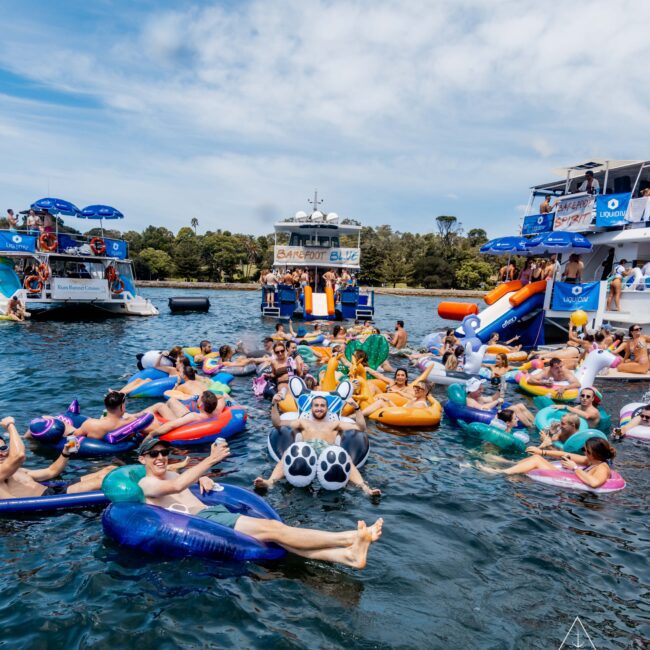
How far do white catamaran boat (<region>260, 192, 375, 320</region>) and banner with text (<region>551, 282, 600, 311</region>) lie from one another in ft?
35.3

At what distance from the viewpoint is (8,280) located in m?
26.4

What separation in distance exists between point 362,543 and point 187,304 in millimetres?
29363

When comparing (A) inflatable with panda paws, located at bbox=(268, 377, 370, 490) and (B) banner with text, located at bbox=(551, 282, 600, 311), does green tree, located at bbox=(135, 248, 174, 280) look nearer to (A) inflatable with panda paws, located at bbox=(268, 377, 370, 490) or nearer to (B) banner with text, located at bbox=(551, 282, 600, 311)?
(B) banner with text, located at bbox=(551, 282, 600, 311)

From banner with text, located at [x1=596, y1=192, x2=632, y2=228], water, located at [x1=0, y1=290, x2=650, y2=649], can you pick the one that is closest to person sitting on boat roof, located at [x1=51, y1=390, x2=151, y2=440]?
water, located at [x1=0, y1=290, x2=650, y2=649]

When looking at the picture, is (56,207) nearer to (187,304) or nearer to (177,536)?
(187,304)

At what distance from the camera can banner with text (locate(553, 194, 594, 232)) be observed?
20.4m

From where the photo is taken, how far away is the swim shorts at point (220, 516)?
545 centimetres

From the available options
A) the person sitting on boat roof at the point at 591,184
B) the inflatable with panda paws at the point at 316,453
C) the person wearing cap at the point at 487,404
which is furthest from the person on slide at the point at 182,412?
the person sitting on boat roof at the point at 591,184

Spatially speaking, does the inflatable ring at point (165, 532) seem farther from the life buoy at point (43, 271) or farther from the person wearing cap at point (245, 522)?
the life buoy at point (43, 271)

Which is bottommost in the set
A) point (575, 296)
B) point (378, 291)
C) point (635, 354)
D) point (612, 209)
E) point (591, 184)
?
point (635, 354)

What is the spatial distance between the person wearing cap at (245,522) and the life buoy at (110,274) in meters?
24.9

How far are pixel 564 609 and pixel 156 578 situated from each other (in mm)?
3839

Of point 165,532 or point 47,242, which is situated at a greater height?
point 47,242

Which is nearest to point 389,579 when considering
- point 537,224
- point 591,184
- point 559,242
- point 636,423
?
point 636,423
